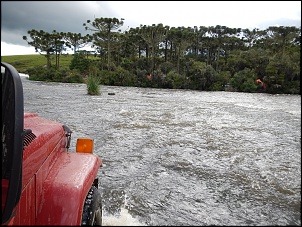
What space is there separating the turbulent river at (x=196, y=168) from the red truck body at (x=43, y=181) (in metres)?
0.84

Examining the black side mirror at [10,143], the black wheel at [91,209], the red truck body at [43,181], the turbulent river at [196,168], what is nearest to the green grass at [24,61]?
the black side mirror at [10,143]

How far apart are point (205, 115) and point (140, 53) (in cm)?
3720

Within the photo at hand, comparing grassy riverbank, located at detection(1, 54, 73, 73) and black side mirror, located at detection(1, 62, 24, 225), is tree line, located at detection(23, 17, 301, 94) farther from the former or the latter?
black side mirror, located at detection(1, 62, 24, 225)

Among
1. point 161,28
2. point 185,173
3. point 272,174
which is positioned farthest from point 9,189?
point 161,28

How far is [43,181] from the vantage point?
1.72m

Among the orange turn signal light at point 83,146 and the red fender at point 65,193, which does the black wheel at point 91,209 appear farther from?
the orange turn signal light at point 83,146

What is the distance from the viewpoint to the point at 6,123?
3.59ft

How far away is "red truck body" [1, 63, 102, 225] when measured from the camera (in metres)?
1.08

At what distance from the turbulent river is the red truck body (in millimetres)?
845

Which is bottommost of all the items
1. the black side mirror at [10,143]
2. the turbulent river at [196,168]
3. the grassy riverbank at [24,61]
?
the turbulent river at [196,168]

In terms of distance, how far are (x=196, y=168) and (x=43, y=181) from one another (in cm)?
346

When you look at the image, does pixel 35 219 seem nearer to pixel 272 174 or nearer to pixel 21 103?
pixel 21 103

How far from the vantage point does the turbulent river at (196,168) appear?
230cm

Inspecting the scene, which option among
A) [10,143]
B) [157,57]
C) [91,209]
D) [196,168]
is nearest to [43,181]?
[91,209]
